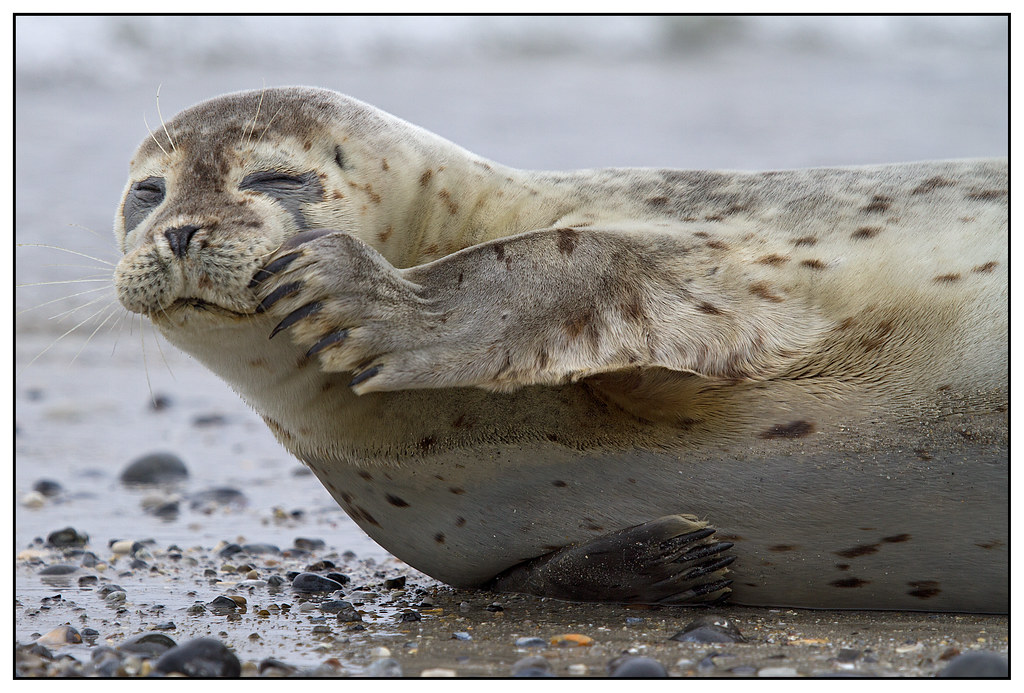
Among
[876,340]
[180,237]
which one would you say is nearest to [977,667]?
[876,340]

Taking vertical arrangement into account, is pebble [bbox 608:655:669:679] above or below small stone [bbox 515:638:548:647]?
below

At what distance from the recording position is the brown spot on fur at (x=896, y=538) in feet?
10.8

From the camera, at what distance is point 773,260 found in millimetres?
3443

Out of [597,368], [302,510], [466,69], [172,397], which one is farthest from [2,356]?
[466,69]

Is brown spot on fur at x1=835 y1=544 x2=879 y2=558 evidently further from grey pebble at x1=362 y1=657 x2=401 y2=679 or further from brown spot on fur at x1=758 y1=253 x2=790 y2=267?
grey pebble at x1=362 y1=657 x2=401 y2=679

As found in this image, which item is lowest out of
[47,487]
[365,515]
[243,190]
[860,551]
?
[860,551]

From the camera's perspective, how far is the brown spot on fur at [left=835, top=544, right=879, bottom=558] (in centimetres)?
334

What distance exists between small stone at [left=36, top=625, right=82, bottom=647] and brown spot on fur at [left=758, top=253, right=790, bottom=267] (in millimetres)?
2213

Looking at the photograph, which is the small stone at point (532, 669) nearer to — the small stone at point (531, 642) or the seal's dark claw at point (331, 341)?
the small stone at point (531, 642)

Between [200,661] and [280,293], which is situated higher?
[280,293]

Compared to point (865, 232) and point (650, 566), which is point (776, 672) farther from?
point (865, 232)

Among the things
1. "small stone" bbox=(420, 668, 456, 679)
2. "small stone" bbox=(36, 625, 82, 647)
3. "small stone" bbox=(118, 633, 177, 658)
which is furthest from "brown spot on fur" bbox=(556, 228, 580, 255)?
"small stone" bbox=(36, 625, 82, 647)

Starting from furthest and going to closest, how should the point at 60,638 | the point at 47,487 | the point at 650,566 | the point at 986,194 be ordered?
the point at 47,487 → the point at 986,194 → the point at 650,566 → the point at 60,638

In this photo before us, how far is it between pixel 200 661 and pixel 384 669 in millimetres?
439
